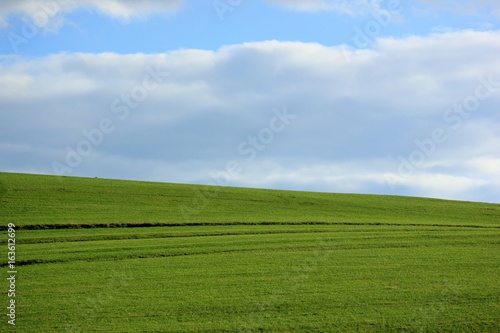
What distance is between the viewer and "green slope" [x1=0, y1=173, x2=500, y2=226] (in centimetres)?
4728

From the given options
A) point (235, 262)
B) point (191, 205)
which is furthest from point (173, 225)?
point (235, 262)

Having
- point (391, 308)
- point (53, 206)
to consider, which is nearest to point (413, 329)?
point (391, 308)

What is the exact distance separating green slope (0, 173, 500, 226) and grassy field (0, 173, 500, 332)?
173 mm

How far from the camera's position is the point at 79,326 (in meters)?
24.0

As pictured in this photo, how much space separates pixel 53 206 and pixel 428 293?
101ft

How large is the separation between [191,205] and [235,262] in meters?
19.2

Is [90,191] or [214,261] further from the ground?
[90,191]

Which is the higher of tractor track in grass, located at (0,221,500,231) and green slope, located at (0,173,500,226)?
green slope, located at (0,173,500,226)

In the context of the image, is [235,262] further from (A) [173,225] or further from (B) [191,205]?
(B) [191,205]

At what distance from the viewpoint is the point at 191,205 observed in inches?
2083

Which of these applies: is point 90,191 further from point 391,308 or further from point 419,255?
point 391,308

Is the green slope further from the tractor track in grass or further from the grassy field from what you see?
the tractor track in grass

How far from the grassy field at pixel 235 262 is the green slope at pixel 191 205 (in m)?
0.17

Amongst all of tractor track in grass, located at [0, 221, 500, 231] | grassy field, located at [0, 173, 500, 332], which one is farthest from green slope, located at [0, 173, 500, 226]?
tractor track in grass, located at [0, 221, 500, 231]
